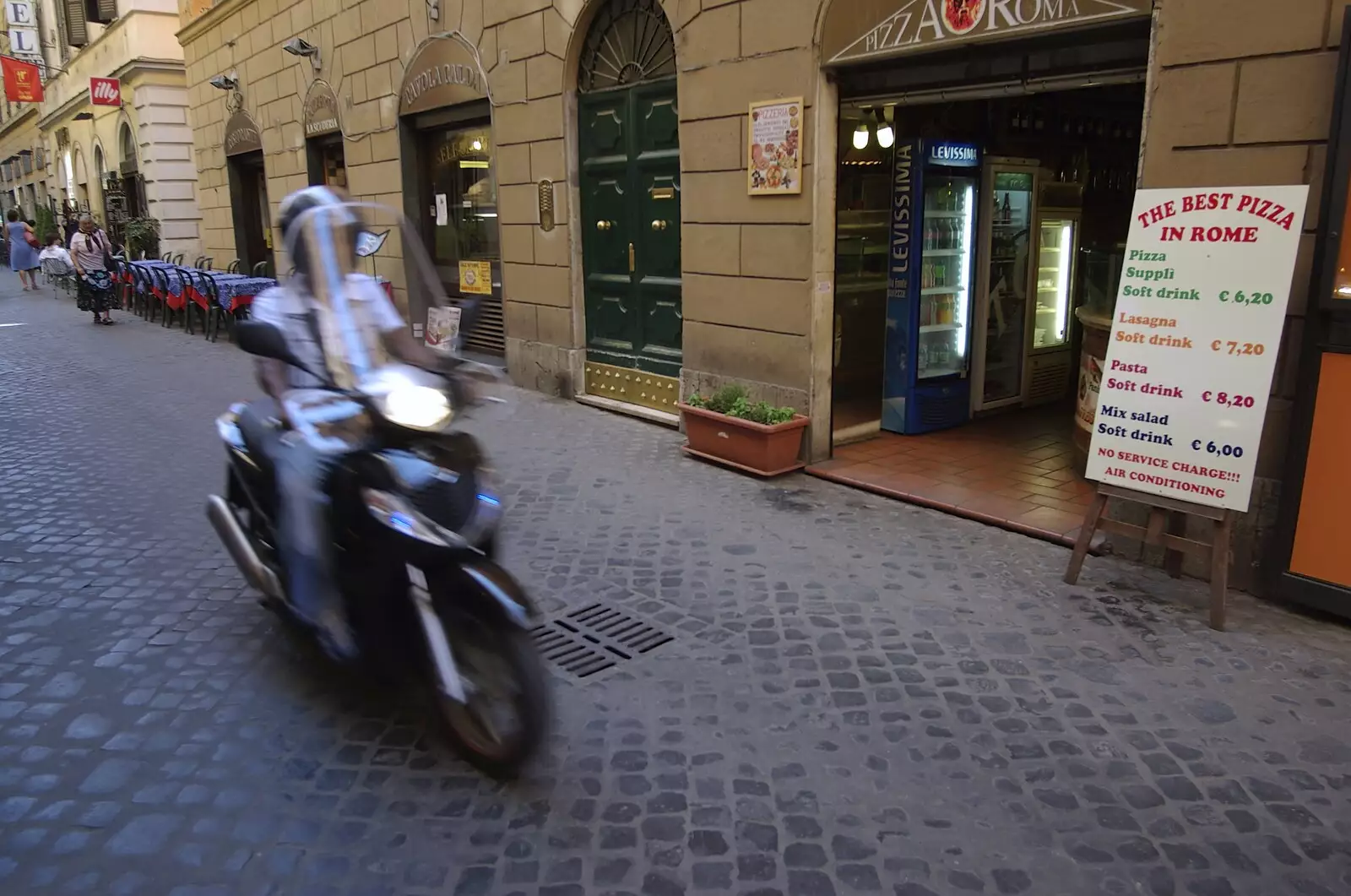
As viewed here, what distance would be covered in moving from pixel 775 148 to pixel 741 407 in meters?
A: 1.83

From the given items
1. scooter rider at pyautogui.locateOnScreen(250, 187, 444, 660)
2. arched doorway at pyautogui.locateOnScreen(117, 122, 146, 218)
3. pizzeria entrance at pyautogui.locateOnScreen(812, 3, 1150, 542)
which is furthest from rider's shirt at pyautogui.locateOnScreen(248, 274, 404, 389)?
arched doorway at pyautogui.locateOnScreen(117, 122, 146, 218)

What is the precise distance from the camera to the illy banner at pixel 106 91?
69.5ft

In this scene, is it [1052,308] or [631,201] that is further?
[1052,308]

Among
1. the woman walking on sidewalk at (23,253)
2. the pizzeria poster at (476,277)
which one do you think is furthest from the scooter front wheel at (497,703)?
the woman walking on sidewalk at (23,253)

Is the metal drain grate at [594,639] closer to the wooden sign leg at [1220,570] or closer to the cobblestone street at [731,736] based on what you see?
the cobblestone street at [731,736]

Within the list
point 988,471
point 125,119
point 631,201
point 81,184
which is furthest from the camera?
point 81,184

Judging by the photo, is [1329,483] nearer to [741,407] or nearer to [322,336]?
[741,407]

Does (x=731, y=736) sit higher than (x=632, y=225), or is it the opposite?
(x=632, y=225)

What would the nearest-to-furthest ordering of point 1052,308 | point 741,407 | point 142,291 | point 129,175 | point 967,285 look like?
1. point 741,407
2. point 967,285
3. point 1052,308
4. point 142,291
5. point 129,175

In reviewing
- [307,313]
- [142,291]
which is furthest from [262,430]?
[142,291]

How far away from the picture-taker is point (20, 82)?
2680 centimetres

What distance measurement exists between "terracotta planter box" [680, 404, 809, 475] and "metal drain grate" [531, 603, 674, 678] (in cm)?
231

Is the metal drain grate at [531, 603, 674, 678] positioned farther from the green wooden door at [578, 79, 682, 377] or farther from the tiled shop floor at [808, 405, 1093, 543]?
the green wooden door at [578, 79, 682, 377]

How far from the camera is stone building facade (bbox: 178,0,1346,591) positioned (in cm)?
430
